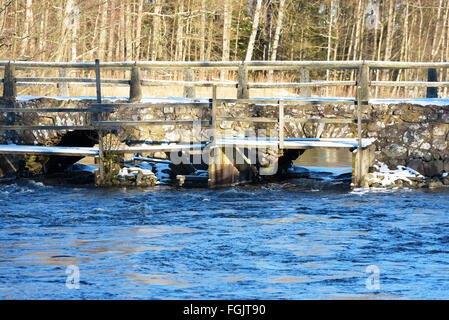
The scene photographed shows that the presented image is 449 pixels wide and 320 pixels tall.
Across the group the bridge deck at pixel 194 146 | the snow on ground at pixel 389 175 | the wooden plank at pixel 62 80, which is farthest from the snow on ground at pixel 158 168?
the snow on ground at pixel 389 175

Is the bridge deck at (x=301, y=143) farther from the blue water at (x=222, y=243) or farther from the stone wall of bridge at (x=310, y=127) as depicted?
the blue water at (x=222, y=243)

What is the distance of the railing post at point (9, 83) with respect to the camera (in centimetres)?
1421

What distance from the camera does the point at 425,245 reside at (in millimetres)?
8898

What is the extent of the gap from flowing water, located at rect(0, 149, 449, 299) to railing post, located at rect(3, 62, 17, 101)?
200 centimetres

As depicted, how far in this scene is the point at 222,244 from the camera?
8891 millimetres

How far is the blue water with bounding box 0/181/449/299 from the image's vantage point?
23.3ft

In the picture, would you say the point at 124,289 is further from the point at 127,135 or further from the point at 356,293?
the point at 127,135

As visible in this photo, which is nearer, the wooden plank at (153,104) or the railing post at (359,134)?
the railing post at (359,134)

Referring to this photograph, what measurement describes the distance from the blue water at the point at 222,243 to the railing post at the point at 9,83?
2033mm

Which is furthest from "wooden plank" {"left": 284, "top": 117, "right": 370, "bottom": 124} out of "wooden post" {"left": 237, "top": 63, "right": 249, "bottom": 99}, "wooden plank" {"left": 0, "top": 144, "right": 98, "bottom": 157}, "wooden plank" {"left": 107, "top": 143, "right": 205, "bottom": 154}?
"wooden plank" {"left": 0, "top": 144, "right": 98, "bottom": 157}

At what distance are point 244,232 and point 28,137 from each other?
645 centimetres

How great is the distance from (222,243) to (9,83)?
715 centimetres

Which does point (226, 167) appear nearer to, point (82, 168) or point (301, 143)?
point (301, 143)
